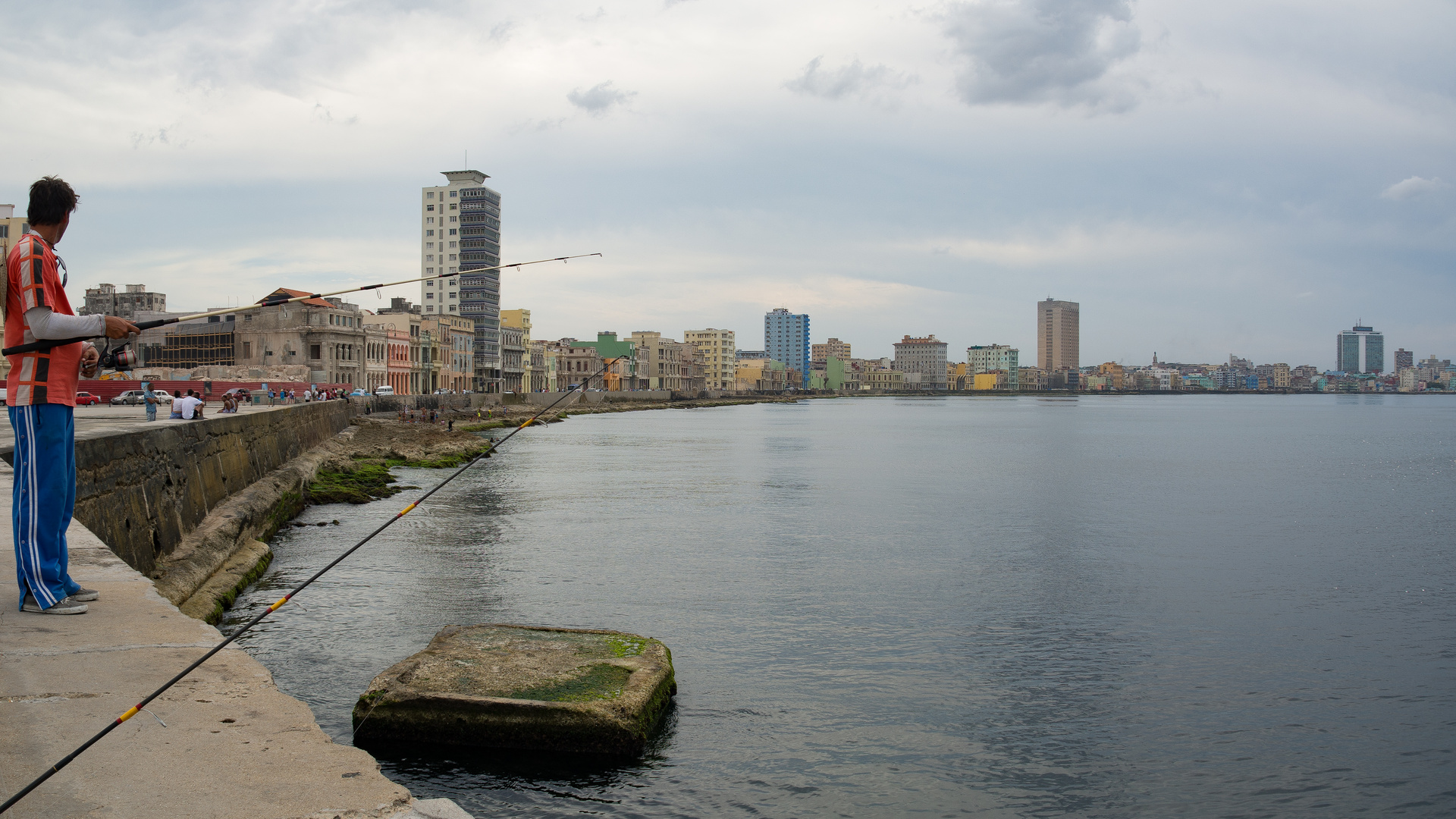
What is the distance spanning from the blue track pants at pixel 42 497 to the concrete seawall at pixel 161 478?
15.6 feet

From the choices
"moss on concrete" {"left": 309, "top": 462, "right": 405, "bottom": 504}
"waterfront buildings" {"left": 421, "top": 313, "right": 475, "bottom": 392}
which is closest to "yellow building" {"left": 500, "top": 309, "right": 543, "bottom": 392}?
"waterfront buildings" {"left": 421, "top": 313, "right": 475, "bottom": 392}

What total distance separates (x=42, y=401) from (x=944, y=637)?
10.6 meters

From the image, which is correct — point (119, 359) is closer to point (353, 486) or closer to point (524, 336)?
point (353, 486)

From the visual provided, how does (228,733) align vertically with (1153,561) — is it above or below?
above

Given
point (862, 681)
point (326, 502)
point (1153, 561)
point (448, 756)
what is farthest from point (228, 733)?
point (326, 502)

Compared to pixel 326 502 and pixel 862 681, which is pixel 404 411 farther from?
pixel 862 681

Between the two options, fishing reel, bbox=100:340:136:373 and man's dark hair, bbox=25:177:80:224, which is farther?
fishing reel, bbox=100:340:136:373

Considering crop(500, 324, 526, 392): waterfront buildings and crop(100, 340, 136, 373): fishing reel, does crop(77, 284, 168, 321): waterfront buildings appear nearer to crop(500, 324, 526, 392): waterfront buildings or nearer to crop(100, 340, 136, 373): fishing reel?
crop(500, 324, 526, 392): waterfront buildings

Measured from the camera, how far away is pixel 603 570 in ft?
59.3

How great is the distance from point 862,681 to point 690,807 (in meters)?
3.92

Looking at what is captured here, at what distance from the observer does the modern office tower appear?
134125mm

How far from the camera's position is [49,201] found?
20.9 feet

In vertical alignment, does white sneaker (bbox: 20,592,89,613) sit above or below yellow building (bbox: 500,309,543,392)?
below

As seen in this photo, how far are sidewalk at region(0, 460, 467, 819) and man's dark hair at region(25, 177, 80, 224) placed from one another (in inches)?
95.5
